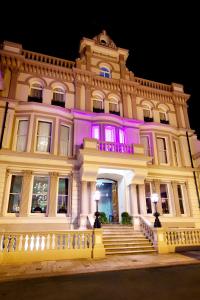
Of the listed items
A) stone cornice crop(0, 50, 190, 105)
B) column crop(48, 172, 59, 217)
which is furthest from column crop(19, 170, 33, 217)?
stone cornice crop(0, 50, 190, 105)

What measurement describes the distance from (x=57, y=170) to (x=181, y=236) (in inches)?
328

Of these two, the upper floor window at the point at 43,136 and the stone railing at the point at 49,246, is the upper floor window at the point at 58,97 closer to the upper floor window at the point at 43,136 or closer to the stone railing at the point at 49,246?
the upper floor window at the point at 43,136

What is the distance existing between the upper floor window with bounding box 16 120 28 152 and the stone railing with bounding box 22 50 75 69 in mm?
5509

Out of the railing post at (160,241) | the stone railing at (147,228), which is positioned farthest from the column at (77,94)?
the railing post at (160,241)

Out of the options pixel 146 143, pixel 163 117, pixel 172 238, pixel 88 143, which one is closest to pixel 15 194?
pixel 88 143

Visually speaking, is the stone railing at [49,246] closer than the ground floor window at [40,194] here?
Yes

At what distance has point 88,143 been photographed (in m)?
12.7

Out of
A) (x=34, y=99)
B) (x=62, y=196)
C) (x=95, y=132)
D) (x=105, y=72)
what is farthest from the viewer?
(x=105, y=72)

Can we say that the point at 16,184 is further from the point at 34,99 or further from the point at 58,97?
the point at 58,97

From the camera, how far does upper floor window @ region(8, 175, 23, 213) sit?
11.7 metres

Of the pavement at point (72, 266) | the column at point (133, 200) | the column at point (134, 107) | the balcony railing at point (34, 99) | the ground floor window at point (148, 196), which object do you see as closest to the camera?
the pavement at point (72, 266)

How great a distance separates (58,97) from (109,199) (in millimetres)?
8989

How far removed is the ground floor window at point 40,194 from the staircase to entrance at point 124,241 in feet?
13.5

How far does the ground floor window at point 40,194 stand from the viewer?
481 inches
